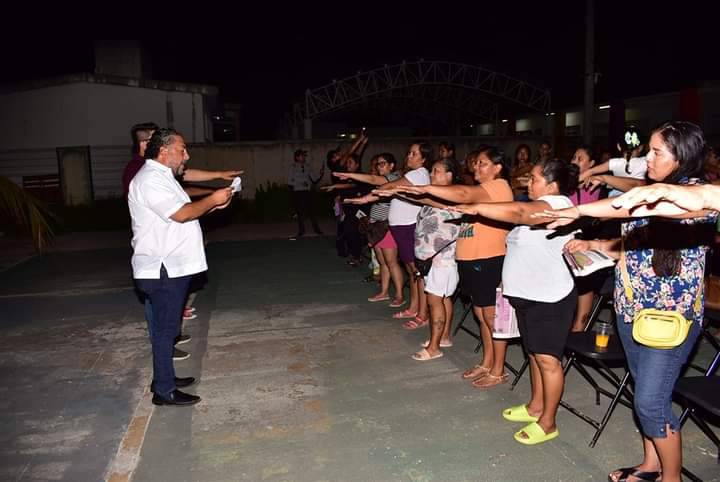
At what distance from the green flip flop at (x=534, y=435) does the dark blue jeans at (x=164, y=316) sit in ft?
8.13

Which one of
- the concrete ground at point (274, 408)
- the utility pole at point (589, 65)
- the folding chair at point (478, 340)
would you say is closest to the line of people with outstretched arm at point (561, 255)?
the folding chair at point (478, 340)

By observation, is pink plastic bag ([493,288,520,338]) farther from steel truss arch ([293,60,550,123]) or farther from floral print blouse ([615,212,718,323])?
steel truss arch ([293,60,550,123])

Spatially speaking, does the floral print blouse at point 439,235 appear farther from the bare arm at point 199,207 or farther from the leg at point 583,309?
the bare arm at point 199,207

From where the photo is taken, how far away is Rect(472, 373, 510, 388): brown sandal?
461 cm

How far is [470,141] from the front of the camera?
61.0ft

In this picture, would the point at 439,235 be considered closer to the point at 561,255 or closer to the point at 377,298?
the point at 561,255

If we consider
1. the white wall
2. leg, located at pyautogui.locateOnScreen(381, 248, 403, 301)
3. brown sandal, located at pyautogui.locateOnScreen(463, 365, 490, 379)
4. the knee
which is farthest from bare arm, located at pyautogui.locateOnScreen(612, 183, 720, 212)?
the white wall

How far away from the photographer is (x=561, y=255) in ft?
11.8

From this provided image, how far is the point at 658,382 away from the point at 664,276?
1.72ft

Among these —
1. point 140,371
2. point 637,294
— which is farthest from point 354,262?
point 637,294

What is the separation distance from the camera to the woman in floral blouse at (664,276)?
267 cm

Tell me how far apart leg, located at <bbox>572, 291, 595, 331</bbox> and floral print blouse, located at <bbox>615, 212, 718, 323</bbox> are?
8.43ft

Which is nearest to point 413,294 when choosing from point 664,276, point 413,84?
point 664,276

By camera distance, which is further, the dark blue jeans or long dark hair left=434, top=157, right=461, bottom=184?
long dark hair left=434, top=157, right=461, bottom=184
